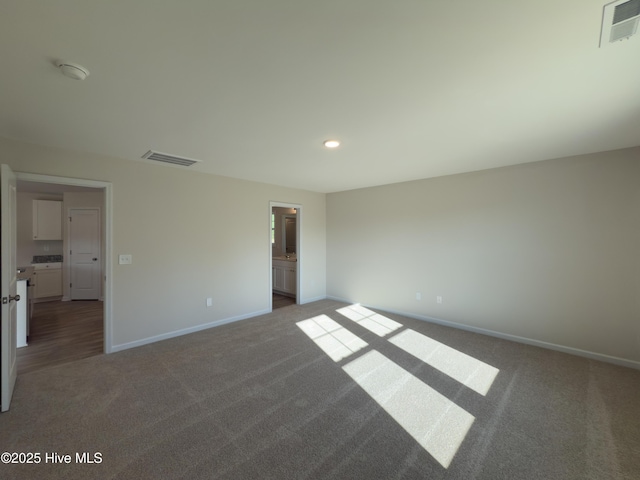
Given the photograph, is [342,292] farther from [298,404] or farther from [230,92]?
[230,92]

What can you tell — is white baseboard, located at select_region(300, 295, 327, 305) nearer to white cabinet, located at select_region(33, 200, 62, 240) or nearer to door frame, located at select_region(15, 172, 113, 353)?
door frame, located at select_region(15, 172, 113, 353)

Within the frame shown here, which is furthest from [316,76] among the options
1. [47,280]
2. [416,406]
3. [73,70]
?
[47,280]

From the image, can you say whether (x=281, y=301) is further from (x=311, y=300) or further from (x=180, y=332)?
(x=180, y=332)

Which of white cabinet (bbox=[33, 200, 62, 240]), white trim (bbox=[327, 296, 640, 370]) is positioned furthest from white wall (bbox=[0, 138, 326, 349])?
white cabinet (bbox=[33, 200, 62, 240])

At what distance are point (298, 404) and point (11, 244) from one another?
9.87 feet

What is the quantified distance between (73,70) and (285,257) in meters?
5.26

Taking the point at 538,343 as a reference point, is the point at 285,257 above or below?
above

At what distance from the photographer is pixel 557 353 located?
332 centimetres

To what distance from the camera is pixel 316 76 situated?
1.65 meters

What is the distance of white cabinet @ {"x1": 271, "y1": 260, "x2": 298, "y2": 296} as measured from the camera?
6.19 meters

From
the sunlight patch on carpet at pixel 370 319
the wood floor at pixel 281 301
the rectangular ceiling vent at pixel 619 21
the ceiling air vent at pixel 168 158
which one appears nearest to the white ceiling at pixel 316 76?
the rectangular ceiling vent at pixel 619 21

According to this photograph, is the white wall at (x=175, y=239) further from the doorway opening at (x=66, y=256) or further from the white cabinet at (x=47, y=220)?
the white cabinet at (x=47, y=220)

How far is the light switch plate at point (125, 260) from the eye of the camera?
11.0 feet

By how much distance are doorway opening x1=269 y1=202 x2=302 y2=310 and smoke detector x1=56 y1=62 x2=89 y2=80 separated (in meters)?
3.38
